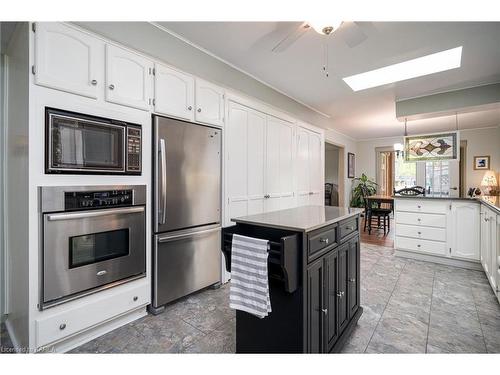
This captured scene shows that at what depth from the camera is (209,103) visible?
260 centimetres

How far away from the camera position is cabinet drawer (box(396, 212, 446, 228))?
3514mm

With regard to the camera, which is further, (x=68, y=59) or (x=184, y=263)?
(x=184, y=263)

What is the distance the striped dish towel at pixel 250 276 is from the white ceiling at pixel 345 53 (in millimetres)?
1568

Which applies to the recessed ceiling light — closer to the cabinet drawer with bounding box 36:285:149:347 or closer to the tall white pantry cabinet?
the tall white pantry cabinet

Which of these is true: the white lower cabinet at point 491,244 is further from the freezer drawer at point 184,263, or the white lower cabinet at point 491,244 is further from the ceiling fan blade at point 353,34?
the freezer drawer at point 184,263

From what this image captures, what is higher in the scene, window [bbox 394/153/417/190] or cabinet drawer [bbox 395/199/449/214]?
window [bbox 394/153/417/190]

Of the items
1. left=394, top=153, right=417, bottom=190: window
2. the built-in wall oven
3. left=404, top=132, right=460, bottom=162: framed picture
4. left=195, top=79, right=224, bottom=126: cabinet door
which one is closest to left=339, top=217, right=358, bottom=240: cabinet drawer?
the built-in wall oven

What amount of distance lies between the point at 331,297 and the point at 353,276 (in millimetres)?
461

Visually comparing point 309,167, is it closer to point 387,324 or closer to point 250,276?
point 387,324

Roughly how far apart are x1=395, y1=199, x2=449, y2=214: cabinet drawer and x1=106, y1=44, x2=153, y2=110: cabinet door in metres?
3.74

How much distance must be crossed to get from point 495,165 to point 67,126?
8336 mm

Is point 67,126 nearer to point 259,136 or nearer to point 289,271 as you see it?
point 289,271

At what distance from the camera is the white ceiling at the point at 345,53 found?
2213 mm

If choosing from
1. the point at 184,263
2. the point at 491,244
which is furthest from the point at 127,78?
the point at 491,244
